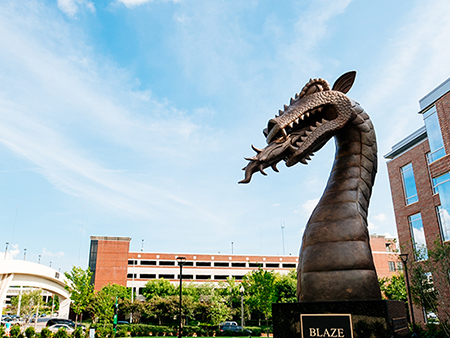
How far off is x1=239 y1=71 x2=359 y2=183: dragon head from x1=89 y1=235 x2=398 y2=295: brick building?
55033mm

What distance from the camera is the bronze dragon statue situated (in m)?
3.65

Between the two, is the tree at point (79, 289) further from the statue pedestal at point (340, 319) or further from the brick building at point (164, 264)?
the statue pedestal at point (340, 319)

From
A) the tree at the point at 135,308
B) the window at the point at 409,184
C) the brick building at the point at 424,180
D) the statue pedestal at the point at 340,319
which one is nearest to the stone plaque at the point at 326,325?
the statue pedestal at the point at 340,319

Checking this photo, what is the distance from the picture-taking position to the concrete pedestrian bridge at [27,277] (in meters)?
24.9

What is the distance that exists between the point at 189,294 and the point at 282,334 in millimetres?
48350

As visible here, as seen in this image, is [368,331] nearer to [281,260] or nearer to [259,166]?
[259,166]

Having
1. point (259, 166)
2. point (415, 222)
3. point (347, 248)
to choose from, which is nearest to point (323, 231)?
point (347, 248)

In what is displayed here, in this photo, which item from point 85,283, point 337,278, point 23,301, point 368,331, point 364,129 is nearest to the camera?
point 368,331

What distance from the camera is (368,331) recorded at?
10.00ft

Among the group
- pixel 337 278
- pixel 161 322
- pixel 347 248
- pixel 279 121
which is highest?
pixel 279 121

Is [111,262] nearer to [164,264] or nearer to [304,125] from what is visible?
[164,264]

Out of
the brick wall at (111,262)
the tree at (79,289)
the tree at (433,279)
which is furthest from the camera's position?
the brick wall at (111,262)

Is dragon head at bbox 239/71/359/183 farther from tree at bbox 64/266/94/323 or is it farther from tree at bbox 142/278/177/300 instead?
tree at bbox 142/278/177/300

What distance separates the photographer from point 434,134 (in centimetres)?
2070
